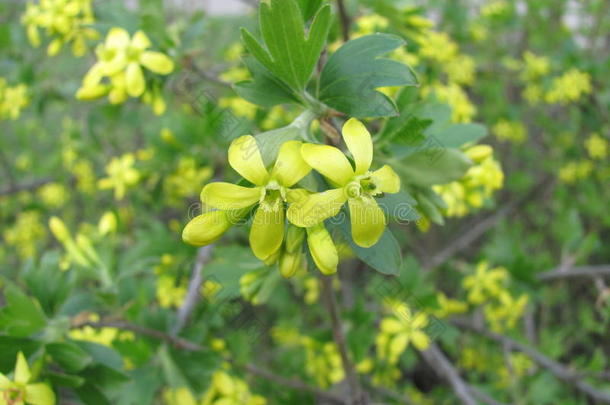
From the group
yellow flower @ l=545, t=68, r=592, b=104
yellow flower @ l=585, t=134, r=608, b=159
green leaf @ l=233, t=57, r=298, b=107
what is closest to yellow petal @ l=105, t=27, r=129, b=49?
green leaf @ l=233, t=57, r=298, b=107

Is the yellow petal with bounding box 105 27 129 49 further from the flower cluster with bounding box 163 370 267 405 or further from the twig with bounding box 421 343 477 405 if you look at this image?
the twig with bounding box 421 343 477 405

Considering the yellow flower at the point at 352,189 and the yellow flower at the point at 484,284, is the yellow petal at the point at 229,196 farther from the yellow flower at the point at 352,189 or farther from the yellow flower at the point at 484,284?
the yellow flower at the point at 484,284

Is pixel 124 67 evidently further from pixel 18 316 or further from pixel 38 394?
pixel 38 394

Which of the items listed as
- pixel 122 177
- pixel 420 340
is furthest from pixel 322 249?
pixel 122 177

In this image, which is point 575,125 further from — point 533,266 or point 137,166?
point 137,166

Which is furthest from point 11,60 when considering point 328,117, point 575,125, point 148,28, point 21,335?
point 575,125

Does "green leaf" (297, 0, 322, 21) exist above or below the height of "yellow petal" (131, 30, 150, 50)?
above

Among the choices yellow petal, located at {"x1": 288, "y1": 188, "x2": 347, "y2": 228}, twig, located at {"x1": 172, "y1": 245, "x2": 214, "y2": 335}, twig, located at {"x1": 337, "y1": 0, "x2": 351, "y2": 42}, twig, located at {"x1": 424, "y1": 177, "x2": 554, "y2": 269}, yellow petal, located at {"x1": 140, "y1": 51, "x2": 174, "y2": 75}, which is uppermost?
twig, located at {"x1": 337, "y1": 0, "x2": 351, "y2": 42}
